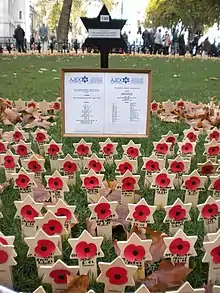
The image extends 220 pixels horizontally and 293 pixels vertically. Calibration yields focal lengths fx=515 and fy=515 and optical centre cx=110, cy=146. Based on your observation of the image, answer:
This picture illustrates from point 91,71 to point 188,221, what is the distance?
2.02 m

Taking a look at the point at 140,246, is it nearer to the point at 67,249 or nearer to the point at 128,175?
the point at 67,249

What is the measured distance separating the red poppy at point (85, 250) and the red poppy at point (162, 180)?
92 centimetres

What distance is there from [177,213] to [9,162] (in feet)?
4.45

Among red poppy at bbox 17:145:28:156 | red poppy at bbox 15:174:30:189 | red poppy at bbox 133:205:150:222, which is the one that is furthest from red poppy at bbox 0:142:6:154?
red poppy at bbox 133:205:150:222

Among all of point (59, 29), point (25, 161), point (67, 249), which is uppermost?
point (59, 29)

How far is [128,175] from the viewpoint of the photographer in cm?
298

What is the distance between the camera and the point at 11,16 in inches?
2603

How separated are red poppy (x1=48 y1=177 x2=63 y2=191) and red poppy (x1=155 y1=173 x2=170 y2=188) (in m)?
0.56

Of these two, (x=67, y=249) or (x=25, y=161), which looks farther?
(x=25, y=161)

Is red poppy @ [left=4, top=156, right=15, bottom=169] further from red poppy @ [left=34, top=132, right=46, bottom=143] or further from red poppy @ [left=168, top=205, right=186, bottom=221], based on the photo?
red poppy @ [left=168, top=205, right=186, bottom=221]

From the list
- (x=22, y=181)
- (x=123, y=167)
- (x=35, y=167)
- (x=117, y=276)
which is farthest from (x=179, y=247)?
(x=35, y=167)

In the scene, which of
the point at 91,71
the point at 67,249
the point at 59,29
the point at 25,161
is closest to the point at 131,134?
the point at 91,71

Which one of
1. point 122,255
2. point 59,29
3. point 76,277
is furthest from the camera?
point 59,29

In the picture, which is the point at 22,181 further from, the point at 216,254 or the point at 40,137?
the point at 216,254
